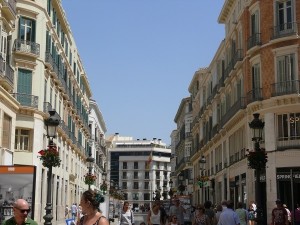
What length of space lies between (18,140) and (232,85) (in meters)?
17.9

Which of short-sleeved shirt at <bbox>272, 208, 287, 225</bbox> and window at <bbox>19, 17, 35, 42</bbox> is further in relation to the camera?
window at <bbox>19, 17, 35, 42</bbox>

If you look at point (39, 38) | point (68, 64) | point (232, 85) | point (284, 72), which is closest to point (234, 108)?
point (232, 85)

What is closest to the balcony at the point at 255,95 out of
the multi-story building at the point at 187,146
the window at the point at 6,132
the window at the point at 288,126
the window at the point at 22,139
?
the window at the point at 288,126

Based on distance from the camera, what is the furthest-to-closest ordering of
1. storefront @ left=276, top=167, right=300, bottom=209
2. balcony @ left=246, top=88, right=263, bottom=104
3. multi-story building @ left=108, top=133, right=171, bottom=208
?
1. multi-story building @ left=108, top=133, right=171, bottom=208
2. balcony @ left=246, top=88, right=263, bottom=104
3. storefront @ left=276, top=167, right=300, bottom=209

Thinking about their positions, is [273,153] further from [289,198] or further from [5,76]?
[5,76]

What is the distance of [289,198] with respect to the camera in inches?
1270

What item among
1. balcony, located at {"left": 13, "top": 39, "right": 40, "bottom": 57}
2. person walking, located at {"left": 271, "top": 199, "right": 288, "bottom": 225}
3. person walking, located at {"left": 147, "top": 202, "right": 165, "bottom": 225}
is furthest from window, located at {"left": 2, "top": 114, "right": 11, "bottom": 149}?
person walking, located at {"left": 271, "top": 199, "right": 288, "bottom": 225}

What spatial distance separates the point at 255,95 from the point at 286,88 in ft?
9.03

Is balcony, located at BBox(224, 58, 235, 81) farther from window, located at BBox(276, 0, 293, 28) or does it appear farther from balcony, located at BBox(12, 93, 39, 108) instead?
balcony, located at BBox(12, 93, 39, 108)

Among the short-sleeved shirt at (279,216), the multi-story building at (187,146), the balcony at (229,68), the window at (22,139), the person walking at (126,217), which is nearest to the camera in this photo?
the person walking at (126,217)

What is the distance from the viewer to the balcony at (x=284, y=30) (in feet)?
108

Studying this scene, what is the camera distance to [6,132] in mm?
26656

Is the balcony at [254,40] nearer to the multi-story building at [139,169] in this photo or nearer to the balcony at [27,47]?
the balcony at [27,47]

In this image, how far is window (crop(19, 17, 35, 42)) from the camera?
3638cm
